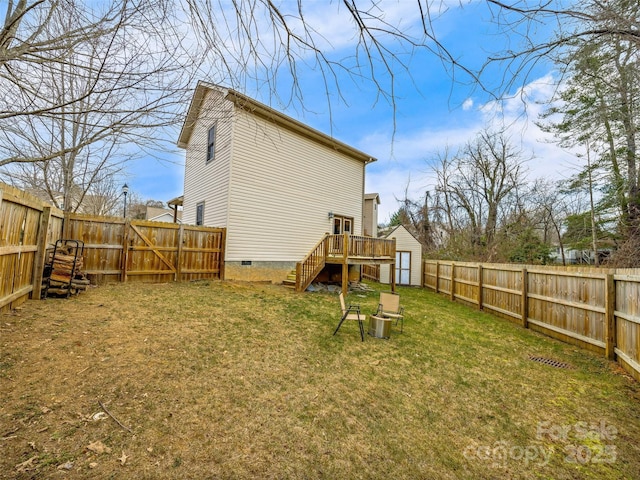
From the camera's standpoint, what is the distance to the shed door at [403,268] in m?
17.4

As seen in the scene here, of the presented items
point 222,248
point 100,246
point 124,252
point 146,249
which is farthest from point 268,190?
point 100,246

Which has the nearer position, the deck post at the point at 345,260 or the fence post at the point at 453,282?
the deck post at the point at 345,260

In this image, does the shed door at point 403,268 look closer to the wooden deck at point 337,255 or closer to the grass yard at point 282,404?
the wooden deck at point 337,255

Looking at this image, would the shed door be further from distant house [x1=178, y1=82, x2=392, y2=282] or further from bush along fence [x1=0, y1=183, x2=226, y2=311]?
bush along fence [x1=0, y1=183, x2=226, y2=311]

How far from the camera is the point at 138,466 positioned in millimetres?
2217

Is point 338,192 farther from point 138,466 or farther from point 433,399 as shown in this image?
point 138,466

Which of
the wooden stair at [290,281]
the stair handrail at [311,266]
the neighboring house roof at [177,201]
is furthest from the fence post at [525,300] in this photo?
the neighboring house roof at [177,201]

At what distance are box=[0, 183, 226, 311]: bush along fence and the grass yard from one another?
737mm

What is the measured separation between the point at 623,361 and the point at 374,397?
444 cm

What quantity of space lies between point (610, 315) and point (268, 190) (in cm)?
1026

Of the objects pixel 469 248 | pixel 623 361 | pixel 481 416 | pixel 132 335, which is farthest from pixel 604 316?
pixel 469 248

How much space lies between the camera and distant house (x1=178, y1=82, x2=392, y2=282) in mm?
10586

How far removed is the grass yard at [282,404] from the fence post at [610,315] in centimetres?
34

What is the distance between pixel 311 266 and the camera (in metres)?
10.6
